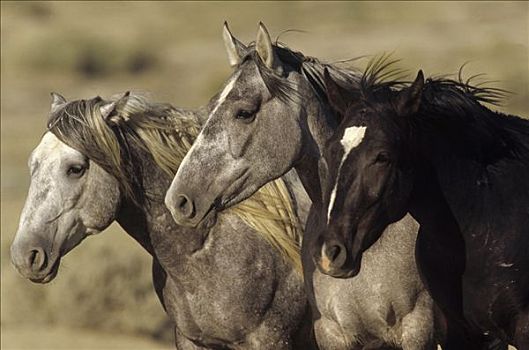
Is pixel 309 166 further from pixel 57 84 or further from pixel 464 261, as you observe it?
pixel 57 84

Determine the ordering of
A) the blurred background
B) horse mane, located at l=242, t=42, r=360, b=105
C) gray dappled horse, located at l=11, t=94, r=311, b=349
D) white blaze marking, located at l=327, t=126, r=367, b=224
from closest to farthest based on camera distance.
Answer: white blaze marking, located at l=327, t=126, r=367, b=224 → horse mane, located at l=242, t=42, r=360, b=105 → gray dappled horse, located at l=11, t=94, r=311, b=349 → the blurred background

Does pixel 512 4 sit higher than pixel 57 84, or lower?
higher

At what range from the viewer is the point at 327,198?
6629 millimetres

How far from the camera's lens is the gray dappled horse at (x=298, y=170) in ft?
23.8

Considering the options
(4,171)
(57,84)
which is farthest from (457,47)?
(4,171)

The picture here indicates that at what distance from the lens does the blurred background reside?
1525 centimetres

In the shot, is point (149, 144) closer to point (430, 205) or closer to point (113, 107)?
point (113, 107)

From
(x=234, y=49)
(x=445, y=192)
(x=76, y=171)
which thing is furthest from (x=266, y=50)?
(x=76, y=171)

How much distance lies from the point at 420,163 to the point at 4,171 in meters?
20.0

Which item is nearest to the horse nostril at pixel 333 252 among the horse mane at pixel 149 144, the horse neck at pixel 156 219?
the horse mane at pixel 149 144

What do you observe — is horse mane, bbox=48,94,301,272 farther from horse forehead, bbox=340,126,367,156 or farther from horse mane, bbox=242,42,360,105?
horse forehead, bbox=340,126,367,156

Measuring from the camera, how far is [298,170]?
7492 millimetres

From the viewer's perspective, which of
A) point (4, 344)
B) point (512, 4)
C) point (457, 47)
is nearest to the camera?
point (4, 344)

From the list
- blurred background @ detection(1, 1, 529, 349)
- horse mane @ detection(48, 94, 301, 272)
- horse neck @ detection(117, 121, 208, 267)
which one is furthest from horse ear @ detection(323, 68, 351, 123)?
blurred background @ detection(1, 1, 529, 349)
